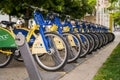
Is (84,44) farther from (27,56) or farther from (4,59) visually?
(27,56)

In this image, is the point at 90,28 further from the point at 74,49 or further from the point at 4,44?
the point at 4,44

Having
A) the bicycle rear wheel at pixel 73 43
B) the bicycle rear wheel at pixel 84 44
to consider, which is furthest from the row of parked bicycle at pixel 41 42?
the bicycle rear wheel at pixel 84 44

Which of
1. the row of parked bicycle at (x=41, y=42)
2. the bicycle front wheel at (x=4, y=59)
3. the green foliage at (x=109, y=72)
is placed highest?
the row of parked bicycle at (x=41, y=42)

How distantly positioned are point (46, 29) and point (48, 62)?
3.37 ft

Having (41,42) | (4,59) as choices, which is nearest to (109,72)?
(41,42)

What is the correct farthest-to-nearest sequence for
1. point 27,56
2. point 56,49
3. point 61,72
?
1. point 56,49
2. point 61,72
3. point 27,56

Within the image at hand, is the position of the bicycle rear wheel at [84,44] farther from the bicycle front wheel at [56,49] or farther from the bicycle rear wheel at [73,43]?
the bicycle front wheel at [56,49]

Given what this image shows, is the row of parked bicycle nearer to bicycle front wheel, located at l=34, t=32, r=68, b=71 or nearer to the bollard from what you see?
bicycle front wheel, located at l=34, t=32, r=68, b=71

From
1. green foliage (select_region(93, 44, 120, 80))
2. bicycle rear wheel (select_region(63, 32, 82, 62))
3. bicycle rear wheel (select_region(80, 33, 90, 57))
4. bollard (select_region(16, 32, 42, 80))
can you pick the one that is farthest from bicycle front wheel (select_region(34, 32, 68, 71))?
bicycle rear wheel (select_region(80, 33, 90, 57))

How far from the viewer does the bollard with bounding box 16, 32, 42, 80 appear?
16.9 feet

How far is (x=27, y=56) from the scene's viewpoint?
527 centimetres

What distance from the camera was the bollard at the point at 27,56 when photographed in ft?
16.9

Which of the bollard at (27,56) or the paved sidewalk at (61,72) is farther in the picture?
the paved sidewalk at (61,72)

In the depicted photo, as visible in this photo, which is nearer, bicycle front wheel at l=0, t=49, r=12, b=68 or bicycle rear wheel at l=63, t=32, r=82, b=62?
bicycle front wheel at l=0, t=49, r=12, b=68
